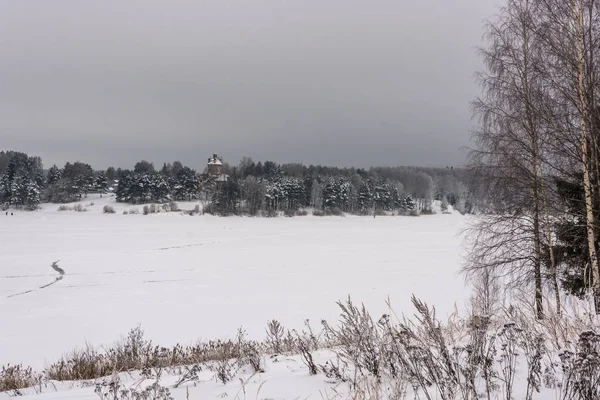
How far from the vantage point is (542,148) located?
30.4 ft

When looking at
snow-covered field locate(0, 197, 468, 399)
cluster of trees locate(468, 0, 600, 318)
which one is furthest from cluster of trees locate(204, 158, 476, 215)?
cluster of trees locate(468, 0, 600, 318)

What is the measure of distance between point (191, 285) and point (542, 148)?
1690 centimetres

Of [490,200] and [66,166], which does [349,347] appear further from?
[66,166]

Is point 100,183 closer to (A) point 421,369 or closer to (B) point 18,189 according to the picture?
(B) point 18,189

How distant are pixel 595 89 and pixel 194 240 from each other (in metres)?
36.9

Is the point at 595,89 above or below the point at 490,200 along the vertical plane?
above

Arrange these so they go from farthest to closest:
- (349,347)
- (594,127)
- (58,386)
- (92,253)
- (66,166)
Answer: (66,166) → (92,253) → (594,127) → (58,386) → (349,347)

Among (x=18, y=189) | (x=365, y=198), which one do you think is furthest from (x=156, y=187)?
(x=365, y=198)

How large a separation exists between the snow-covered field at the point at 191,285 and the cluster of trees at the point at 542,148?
469 cm

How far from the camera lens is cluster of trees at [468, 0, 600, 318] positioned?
800 centimetres

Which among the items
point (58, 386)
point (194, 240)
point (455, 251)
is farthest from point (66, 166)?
point (58, 386)

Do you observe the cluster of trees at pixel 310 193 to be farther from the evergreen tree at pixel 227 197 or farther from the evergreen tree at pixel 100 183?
the evergreen tree at pixel 100 183

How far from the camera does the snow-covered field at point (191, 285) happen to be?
12.2 m

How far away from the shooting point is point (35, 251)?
29781 mm
